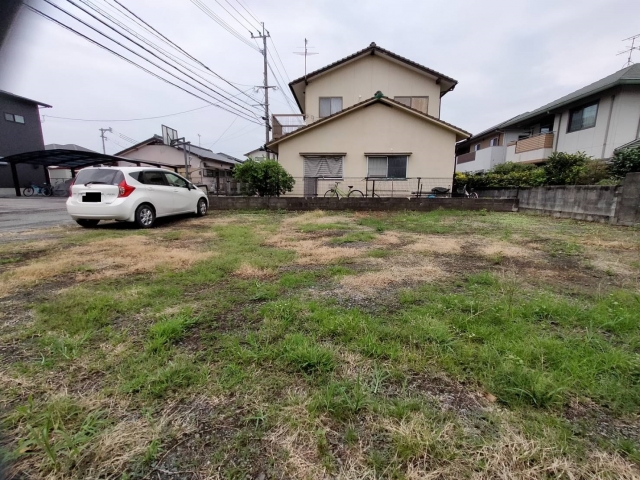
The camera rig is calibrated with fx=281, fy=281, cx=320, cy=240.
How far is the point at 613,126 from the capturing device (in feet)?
40.5

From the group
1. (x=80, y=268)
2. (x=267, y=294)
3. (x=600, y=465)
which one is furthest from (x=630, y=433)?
(x=80, y=268)

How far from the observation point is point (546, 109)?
1521 centimetres

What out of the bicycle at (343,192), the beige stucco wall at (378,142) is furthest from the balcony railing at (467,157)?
the bicycle at (343,192)

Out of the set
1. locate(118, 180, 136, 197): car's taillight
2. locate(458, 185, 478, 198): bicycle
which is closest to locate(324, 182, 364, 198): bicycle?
locate(458, 185, 478, 198): bicycle

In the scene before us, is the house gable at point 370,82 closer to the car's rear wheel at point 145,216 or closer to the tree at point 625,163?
the tree at point 625,163

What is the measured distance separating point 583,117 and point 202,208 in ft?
59.5

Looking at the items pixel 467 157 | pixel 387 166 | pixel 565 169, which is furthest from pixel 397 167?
pixel 467 157

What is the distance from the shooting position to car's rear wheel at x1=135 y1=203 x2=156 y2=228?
577 centimetres

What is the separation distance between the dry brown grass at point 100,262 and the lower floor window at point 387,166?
29.4 feet

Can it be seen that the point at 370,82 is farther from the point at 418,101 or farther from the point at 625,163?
the point at 625,163

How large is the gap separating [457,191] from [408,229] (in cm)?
784

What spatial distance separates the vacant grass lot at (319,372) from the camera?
1062 millimetres

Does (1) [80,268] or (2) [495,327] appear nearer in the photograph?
(2) [495,327]

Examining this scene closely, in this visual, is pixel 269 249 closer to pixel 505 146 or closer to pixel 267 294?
pixel 267 294
